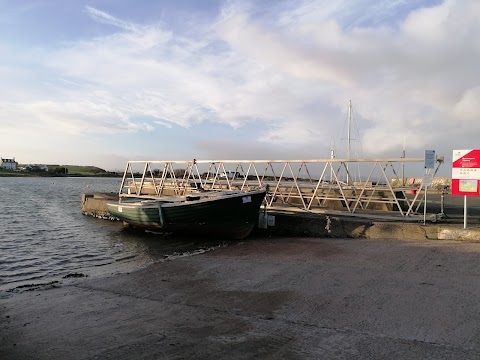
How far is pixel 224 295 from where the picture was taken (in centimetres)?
741

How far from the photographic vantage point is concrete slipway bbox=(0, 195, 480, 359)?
4828 millimetres

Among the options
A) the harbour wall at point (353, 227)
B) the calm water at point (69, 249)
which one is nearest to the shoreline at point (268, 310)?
the harbour wall at point (353, 227)

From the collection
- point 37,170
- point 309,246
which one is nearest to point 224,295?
point 309,246

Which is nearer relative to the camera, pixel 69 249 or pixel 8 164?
pixel 69 249

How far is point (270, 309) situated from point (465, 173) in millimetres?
8635

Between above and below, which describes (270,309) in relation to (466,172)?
below

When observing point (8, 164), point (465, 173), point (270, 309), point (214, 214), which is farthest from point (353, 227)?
point (8, 164)

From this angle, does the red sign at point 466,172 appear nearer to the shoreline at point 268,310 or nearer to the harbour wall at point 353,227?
the harbour wall at point 353,227

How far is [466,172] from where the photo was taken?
38.8 ft

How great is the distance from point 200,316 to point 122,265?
6493 millimetres

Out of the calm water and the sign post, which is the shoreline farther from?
the sign post

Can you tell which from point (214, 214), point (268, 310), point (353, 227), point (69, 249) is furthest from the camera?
point (69, 249)

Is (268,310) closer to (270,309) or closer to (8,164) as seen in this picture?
(270,309)

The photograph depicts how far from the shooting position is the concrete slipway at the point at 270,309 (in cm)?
483
